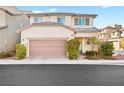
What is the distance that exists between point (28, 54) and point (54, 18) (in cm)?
634

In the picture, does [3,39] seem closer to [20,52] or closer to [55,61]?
[20,52]

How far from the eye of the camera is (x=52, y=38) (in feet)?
71.7

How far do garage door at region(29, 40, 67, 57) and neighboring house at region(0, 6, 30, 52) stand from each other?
1.64 m

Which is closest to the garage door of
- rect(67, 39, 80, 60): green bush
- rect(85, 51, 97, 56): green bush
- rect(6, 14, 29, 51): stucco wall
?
rect(67, 39, 80, 60): green bush

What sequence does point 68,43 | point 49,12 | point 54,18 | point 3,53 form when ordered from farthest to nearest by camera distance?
point 54,18 < point 49,12 < point 68,43 < point 3,53

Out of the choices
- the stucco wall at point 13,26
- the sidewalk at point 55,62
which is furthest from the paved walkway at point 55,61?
the stucco wall at point 13,26

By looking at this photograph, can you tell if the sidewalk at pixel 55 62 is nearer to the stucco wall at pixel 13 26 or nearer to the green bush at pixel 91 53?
the green bush at pixel 91 53

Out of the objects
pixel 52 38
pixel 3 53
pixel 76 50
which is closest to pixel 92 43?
pixel 76 50

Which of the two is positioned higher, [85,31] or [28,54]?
[85,31]

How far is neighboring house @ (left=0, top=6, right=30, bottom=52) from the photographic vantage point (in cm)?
2159

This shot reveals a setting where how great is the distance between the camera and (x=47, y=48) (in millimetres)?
20859

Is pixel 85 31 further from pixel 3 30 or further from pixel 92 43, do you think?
pixel 3 30
